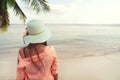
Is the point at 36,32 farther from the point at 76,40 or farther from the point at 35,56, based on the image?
the point at 76,40

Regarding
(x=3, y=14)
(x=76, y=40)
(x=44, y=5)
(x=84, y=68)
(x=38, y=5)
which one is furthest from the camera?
(x=76, y=40)

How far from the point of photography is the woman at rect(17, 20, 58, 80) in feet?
9.63

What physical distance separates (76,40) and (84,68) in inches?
272

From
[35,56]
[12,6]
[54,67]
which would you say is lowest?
[54,67]

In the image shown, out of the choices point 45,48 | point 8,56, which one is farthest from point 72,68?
point 45,48

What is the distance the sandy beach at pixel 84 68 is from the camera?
1249 cm

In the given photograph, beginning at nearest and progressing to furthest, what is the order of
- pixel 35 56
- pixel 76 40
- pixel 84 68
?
pixel 35 56 → pixel 84 68 → pixel 76 40

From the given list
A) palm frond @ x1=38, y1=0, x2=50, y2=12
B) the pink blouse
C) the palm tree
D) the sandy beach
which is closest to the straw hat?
the pink blouse

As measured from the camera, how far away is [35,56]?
2934mm

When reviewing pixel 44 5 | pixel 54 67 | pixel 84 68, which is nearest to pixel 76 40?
pixel 84 68

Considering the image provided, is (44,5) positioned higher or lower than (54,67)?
higher

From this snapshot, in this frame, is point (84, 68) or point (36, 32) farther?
point (84, 68)

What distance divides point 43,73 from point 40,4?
638 cm

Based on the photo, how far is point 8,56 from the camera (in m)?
17.1
